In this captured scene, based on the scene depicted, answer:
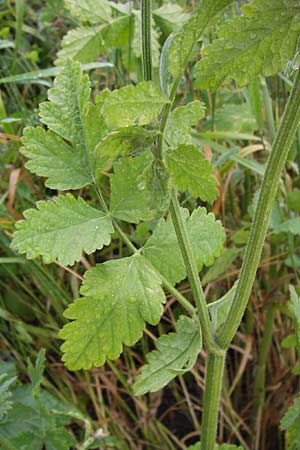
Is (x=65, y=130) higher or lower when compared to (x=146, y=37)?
lower

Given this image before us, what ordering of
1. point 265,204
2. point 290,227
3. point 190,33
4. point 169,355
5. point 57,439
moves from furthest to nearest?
point 290,227
point 57,439
point 169,355
point 265,204
point 190,33

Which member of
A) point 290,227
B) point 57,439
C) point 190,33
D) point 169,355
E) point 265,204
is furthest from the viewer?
point 290,227

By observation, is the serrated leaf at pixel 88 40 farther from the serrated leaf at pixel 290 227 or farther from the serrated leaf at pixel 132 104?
the serrated leaf at pixel 132 104

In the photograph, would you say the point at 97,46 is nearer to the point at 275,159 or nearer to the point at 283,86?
the point at 283,86

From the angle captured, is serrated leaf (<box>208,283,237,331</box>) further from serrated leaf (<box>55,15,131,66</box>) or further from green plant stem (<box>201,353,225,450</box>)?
serrated leaf (<box>55,15,131,66</box>)

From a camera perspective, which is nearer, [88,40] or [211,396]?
[211,396]

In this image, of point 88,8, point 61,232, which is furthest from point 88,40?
point 61,232

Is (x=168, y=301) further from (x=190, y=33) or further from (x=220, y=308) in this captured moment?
(x=190, y=33)

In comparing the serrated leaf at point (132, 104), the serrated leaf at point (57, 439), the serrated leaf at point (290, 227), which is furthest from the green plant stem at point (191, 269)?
the serrated leaf at point (290, 227)
